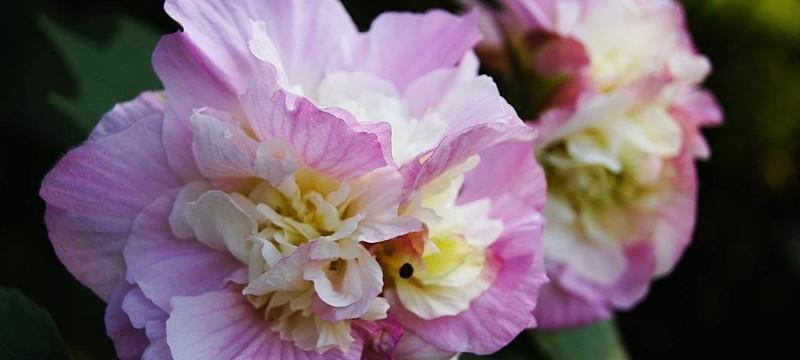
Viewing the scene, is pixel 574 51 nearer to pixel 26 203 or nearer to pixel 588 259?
pixel 588 259

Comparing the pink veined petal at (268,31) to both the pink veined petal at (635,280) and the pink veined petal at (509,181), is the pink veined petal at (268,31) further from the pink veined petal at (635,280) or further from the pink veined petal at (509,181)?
the pink veined petal at (635,280)

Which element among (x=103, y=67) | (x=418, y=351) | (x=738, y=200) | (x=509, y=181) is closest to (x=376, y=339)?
(x=418, y=351)

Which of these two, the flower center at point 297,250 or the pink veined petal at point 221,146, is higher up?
the pink veined petal at point 221,146

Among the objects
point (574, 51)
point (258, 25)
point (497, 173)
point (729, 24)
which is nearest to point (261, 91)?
point (258, 25)

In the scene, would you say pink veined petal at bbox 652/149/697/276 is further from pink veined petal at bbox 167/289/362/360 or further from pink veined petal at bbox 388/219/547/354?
pink veined petal at bbox 167/289/362/360

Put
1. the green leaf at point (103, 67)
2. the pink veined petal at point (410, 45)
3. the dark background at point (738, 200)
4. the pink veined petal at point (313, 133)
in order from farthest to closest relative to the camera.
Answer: the dark background at point (738, 200), the green leaf at point (103, 67), the pink veined petal at point (410, 45), the pink veined petal at point (313, 133)

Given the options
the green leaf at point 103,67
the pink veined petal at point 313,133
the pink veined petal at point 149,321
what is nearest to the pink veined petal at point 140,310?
the pink veined petal at point 149,321

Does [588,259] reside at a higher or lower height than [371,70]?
lower
